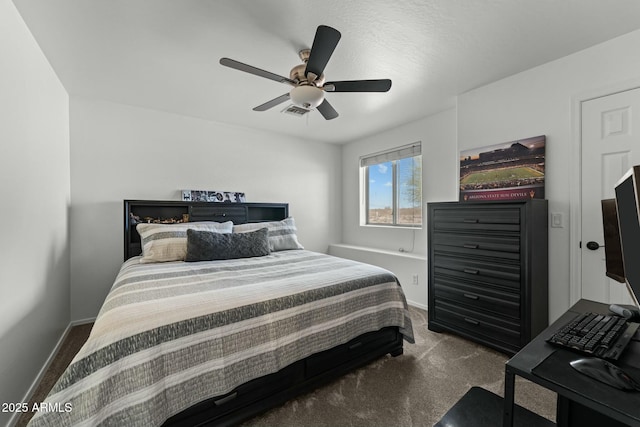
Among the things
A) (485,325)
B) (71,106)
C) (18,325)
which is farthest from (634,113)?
(71,106)

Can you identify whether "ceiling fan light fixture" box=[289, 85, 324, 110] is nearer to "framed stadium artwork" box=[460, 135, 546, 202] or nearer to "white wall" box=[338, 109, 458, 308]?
"framed stadium artwork" box=[460, 135, 546, 202]

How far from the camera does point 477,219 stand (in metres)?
2.38

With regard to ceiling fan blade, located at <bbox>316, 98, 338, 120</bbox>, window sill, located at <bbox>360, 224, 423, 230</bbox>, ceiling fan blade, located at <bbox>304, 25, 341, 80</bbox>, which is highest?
ceiling fan blade, located at <bbox>304, 25, 341, 80</bbox>

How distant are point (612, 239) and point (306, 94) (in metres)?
1.88

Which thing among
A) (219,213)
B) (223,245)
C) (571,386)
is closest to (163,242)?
(223,245)

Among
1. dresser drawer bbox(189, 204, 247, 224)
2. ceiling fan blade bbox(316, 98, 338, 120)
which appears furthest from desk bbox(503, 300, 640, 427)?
dresser drawer bbox(189, 204, 247, 224)

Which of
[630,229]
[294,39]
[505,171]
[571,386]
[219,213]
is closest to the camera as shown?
[571,386]

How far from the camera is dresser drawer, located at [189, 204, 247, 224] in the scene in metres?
3.38

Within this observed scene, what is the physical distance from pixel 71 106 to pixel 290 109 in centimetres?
237

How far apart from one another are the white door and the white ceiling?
50 centimetres

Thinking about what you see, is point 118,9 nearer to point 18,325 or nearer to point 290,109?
point 290,109

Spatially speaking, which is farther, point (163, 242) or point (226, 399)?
point (163, 242)

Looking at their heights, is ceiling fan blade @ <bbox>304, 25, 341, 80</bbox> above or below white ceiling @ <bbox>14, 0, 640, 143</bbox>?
below

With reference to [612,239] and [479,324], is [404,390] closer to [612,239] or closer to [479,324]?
[479,324]
